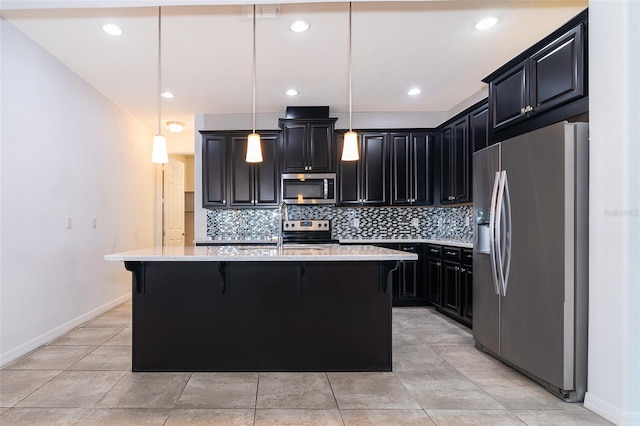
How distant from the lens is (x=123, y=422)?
2.13 meters

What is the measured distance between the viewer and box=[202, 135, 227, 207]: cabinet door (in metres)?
5.30

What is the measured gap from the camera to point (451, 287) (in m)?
4.39

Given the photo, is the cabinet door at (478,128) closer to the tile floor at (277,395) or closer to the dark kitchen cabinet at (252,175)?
the tile floor at (277,395)

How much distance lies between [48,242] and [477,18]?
13.8ft

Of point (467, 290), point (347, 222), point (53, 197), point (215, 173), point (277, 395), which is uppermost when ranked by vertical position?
point (215, 173)

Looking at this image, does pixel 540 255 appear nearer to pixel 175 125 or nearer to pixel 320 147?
pixel 320 147

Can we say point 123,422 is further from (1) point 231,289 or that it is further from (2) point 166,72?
(2) point 166,72

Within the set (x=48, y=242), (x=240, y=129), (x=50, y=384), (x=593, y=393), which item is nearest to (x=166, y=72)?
(x=240, y=129)

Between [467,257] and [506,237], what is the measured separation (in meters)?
1.25

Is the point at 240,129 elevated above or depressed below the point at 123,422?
above

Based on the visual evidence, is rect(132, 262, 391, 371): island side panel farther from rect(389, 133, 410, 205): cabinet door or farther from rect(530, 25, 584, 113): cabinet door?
rect(389, 133, 410, 205): cabinet door

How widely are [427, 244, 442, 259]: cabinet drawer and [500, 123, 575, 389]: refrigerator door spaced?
6.03 ft

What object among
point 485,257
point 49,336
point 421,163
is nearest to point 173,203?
point 49,336

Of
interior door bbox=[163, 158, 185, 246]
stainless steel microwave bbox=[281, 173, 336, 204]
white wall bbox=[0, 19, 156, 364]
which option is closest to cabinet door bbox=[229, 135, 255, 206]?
stainless steel microwave bbox=[281, 173, 336, 204]
